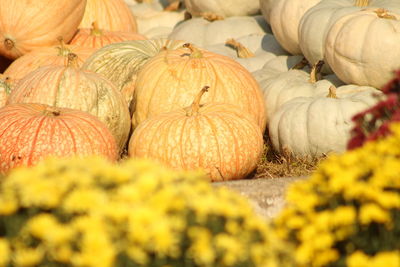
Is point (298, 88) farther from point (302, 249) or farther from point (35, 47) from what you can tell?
point (302, 249)

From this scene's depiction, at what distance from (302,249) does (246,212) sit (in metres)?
0.27

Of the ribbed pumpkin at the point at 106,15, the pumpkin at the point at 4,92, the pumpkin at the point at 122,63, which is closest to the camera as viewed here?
the pumpkin at the point at 4,92

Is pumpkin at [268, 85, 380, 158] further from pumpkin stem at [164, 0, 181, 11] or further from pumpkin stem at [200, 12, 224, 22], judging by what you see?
pumpkin stem at [164, 0, 181, 11]

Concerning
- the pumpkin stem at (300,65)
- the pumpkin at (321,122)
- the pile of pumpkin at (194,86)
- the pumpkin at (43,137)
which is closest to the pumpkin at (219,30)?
the pile of pumpkin at (194,86)

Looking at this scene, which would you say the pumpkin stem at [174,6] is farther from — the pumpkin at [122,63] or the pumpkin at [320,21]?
the pumpkin at [320,21]

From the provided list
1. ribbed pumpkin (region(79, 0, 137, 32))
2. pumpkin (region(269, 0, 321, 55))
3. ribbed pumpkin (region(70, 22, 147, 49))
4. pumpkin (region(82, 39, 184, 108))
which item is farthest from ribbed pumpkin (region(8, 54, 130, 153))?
ribbed pumpkin (region(79, 0, 137, 32))

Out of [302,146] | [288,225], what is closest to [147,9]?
[302,146]

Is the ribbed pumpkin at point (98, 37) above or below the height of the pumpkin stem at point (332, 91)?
below

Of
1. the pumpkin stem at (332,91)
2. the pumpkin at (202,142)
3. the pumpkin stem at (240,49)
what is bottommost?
the pumpkin stem at (240,49)

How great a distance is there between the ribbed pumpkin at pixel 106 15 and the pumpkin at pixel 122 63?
53.9 inches

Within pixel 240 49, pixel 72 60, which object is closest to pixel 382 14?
pixel 240 49

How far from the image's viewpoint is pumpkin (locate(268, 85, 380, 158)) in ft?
16.2

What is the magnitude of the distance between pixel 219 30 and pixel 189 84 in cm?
228

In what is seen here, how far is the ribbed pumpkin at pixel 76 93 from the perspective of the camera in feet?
15.6
